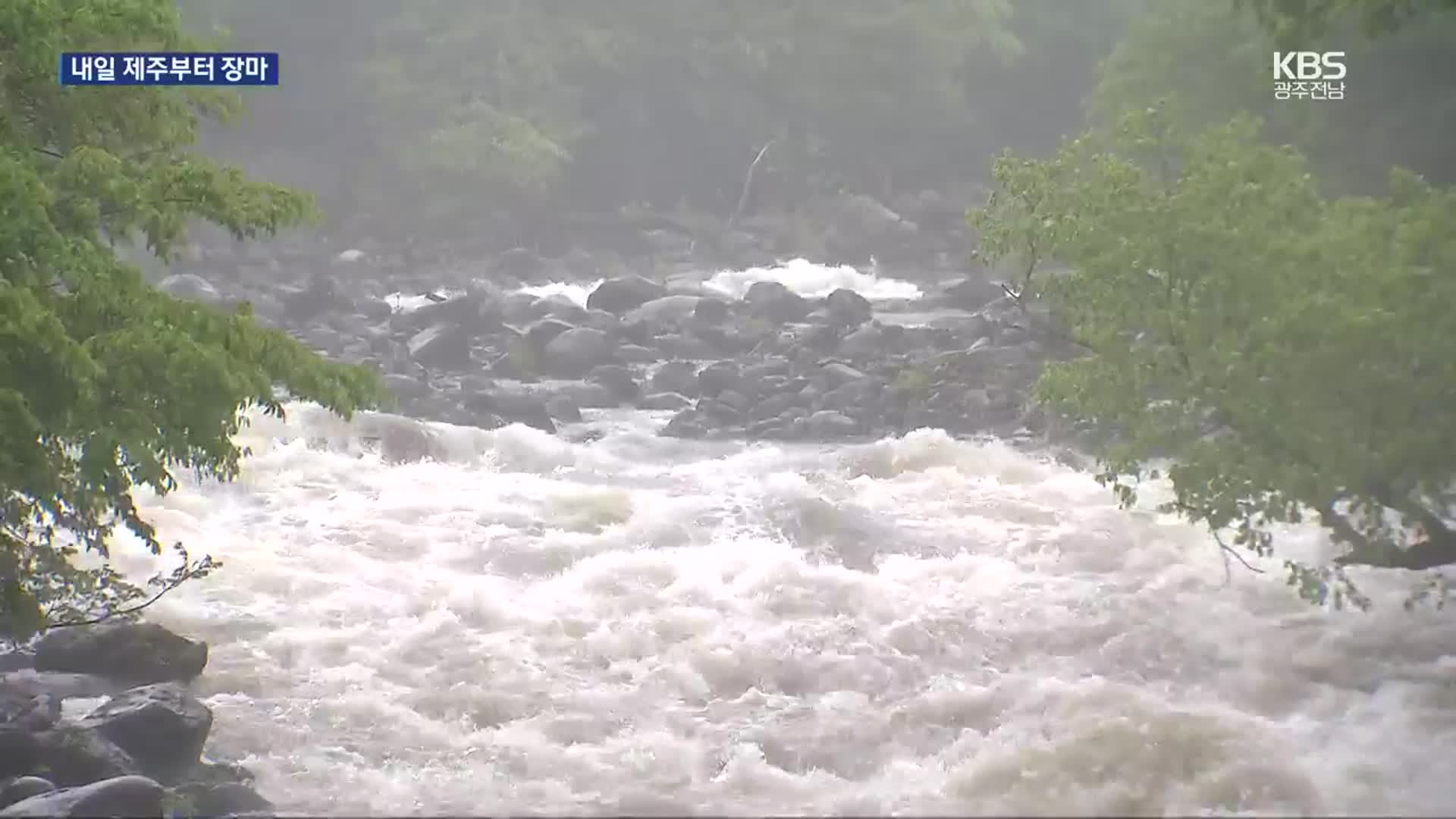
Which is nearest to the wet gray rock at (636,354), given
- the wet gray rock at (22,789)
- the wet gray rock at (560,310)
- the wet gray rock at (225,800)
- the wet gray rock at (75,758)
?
the wet gray rock at (560,310)

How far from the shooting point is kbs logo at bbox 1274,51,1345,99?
13.2m

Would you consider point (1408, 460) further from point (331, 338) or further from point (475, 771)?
point (331, 338)

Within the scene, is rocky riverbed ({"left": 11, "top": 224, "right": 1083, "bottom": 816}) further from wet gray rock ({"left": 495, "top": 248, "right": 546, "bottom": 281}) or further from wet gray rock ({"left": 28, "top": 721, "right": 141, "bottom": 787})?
wet gray rock ({"left": 495, "top": 248, "right": 546, "bottom": 281})

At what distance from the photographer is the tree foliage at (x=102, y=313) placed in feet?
19.2

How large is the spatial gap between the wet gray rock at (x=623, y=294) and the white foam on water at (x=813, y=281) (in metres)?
2.59

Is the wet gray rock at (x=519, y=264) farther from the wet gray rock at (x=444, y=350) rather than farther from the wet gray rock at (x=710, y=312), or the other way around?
the wet gray rock at (x=444, y=350)

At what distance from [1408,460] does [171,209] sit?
273 inches

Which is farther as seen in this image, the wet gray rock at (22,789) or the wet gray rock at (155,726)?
the wet gray rock at (155,726)

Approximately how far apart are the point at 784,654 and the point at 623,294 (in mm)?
16200

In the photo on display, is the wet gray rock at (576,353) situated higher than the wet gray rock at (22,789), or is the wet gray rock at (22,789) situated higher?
the wet gray rock at (576,353)

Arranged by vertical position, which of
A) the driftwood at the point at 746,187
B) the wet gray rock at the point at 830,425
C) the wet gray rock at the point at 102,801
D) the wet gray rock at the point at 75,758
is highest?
the driftwood at the point at 746,187

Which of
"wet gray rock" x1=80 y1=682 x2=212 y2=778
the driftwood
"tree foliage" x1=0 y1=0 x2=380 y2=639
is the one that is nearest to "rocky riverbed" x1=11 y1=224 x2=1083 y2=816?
"wet gray rock" x1=80 y1=682 x2=212 y2=778

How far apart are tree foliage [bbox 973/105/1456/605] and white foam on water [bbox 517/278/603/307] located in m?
18.3

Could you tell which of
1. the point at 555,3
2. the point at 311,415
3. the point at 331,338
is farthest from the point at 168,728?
the point at 555,3
